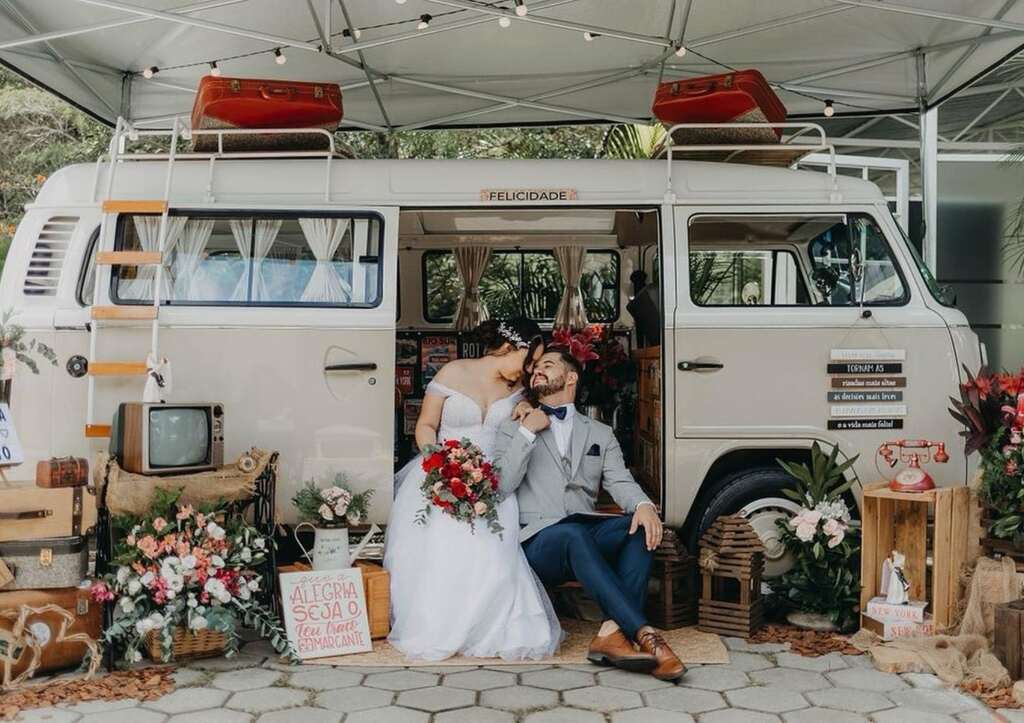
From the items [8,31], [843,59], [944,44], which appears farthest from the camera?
[843,59]

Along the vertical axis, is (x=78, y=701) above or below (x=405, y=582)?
below

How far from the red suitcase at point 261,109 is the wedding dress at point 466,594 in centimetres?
233

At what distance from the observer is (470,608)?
4867 millimetres

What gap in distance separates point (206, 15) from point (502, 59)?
→ 83.2 inches

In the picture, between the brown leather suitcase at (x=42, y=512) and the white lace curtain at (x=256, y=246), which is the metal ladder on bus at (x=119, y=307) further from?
the brown leather suitcase at (x=42, y=512)

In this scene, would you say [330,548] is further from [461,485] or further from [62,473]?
[62,473]

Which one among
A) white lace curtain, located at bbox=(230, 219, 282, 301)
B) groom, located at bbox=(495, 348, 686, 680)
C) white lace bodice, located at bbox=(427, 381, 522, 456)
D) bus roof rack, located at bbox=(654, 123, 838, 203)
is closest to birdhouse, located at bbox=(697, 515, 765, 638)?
groom, located at bbox=(495, 348, 686, 680)

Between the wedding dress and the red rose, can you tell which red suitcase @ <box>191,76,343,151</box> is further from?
the wedding dress

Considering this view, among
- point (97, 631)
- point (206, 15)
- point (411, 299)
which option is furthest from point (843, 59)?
point (97, 631)

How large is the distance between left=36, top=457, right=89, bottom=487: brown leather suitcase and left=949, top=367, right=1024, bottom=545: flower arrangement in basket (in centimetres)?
423

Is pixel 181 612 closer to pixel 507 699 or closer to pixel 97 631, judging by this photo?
pixel 97 631

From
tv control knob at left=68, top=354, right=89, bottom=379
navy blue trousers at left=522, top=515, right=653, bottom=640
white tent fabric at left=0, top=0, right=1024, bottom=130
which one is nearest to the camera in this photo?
navy blue trousers at left=522, top=515, right=653, bottom=640

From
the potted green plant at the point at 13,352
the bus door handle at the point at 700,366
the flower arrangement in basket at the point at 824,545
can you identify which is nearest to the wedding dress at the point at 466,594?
the bus door handle at the point at 700,366

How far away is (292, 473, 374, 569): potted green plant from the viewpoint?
525cm
